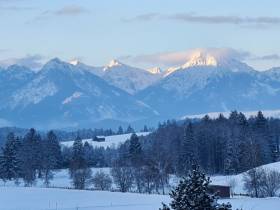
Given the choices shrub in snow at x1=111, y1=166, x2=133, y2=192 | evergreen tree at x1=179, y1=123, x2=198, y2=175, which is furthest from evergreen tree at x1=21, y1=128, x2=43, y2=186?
evergreen tree at x1=179, y1=123, x2=198, y2=175

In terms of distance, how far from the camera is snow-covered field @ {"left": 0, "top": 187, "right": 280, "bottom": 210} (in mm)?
80062

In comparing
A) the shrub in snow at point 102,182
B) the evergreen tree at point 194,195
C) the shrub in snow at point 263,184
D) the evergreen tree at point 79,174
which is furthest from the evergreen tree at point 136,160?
the evergreen tree at point 194,195

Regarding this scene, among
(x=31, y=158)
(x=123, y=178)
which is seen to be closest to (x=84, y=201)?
(x=123, y=178)

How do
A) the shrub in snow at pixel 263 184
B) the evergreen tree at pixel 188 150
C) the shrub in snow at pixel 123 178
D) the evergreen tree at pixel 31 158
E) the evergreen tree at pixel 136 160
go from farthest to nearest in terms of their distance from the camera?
1. the evergreen tree at pixel 188 150
2. the evergreen tree at pixel 31 158
3. the evergreen tree at pixel 136 160
4. the shrub in snow at pixel 123 178
5. the shrub in snow at pixel 263 184

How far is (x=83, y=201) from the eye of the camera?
86.4 m

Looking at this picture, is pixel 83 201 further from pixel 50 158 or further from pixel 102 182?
pixel 50 158

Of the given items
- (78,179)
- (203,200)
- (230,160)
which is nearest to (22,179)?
(78,179)

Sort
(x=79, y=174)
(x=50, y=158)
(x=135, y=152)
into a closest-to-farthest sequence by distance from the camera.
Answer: (x=79, y=174) < (x=50, y=158) < (x=135, y=152)

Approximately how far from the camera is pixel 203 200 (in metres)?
36.6

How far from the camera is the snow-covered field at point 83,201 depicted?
80.1m

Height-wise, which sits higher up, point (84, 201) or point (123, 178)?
point (123, 178)

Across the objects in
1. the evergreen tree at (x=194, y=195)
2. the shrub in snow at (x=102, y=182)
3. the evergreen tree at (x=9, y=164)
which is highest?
the evergreen tree at (x=9, y=164)

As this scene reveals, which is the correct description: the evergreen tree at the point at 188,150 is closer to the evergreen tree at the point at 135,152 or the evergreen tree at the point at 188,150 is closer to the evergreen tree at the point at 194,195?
the evergreen tree at the point at 135,152

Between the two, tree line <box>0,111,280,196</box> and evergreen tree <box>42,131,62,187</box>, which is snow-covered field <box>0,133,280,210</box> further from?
evergreen tree <box>42,131,62,187</box>
